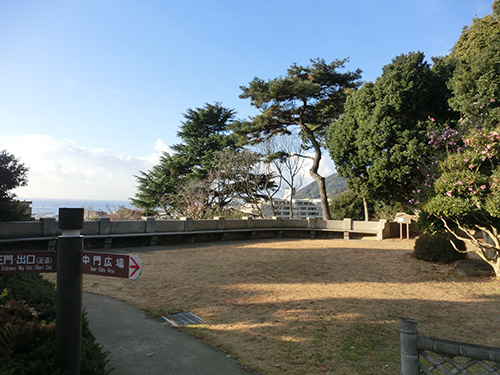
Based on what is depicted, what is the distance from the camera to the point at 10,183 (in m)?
13.2

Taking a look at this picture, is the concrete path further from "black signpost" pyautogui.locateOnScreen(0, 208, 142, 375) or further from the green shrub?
the green shrub

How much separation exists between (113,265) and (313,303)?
5.16 metres

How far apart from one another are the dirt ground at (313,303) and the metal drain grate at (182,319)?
175mm

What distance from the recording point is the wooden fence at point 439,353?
2457 mm

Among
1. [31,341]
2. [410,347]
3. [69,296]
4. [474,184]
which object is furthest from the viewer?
[474,184]

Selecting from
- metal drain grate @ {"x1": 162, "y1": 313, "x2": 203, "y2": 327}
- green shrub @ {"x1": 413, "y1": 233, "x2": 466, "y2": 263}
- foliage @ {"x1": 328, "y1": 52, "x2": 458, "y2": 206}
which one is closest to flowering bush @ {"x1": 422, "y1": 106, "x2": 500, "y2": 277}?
green shrub @ {"x1": 413, "y1": 233, "x2": 466, "y2": 263}

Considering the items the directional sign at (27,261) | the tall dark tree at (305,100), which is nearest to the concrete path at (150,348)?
the directional sign at (27,261)

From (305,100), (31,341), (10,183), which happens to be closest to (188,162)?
(305,100)

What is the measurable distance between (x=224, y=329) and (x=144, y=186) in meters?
30.5

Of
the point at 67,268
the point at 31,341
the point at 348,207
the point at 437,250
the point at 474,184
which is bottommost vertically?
the point at 437,250

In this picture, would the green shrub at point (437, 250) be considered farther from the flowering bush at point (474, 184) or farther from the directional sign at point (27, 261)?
the directional sign at point (27, 261)

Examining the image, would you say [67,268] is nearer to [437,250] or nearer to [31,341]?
[31,341]

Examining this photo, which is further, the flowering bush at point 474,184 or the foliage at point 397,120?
the foliage at point 397,120

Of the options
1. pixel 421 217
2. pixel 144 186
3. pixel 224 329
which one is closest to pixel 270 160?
pixel 144 186
